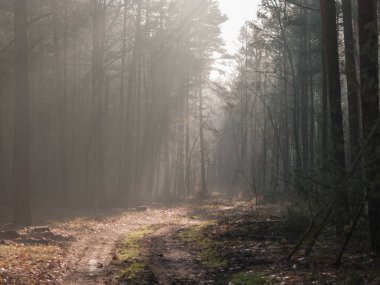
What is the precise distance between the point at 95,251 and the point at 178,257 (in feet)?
8.13

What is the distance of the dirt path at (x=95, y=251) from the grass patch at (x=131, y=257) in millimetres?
339

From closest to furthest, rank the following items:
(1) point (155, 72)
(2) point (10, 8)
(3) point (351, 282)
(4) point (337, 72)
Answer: (3) point (351, 282)
(4) point (337, 72)
(2) point (10, 8)
(1) point (155, 72)

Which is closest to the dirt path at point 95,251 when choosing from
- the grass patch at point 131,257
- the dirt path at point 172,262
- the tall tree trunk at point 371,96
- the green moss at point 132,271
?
the grass patch at point 131,257

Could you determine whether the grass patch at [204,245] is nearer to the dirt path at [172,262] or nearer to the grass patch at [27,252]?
the dirt path at [172,262]

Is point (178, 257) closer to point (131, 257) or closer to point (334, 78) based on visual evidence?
point (131, 257)

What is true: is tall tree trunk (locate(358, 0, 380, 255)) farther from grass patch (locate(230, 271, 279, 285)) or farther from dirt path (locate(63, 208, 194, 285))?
dirt path (locate(63, 208, 194, 285))

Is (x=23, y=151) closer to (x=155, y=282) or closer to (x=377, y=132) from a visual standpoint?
(x=155, y=282)

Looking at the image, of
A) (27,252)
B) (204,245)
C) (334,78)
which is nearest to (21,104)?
(27,252)

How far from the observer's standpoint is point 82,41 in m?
35.4

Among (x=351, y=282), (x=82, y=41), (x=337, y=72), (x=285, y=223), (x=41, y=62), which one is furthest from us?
(x=82, y=41)

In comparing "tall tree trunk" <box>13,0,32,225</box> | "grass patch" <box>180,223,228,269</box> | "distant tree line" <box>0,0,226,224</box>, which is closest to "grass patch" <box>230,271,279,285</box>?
"grass patch" <box>180,223,228,269</box>

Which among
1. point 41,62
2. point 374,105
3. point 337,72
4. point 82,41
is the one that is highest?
point 82,41

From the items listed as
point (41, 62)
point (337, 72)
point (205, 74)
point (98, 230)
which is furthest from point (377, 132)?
point (205, 74)

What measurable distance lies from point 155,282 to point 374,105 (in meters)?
5.58
